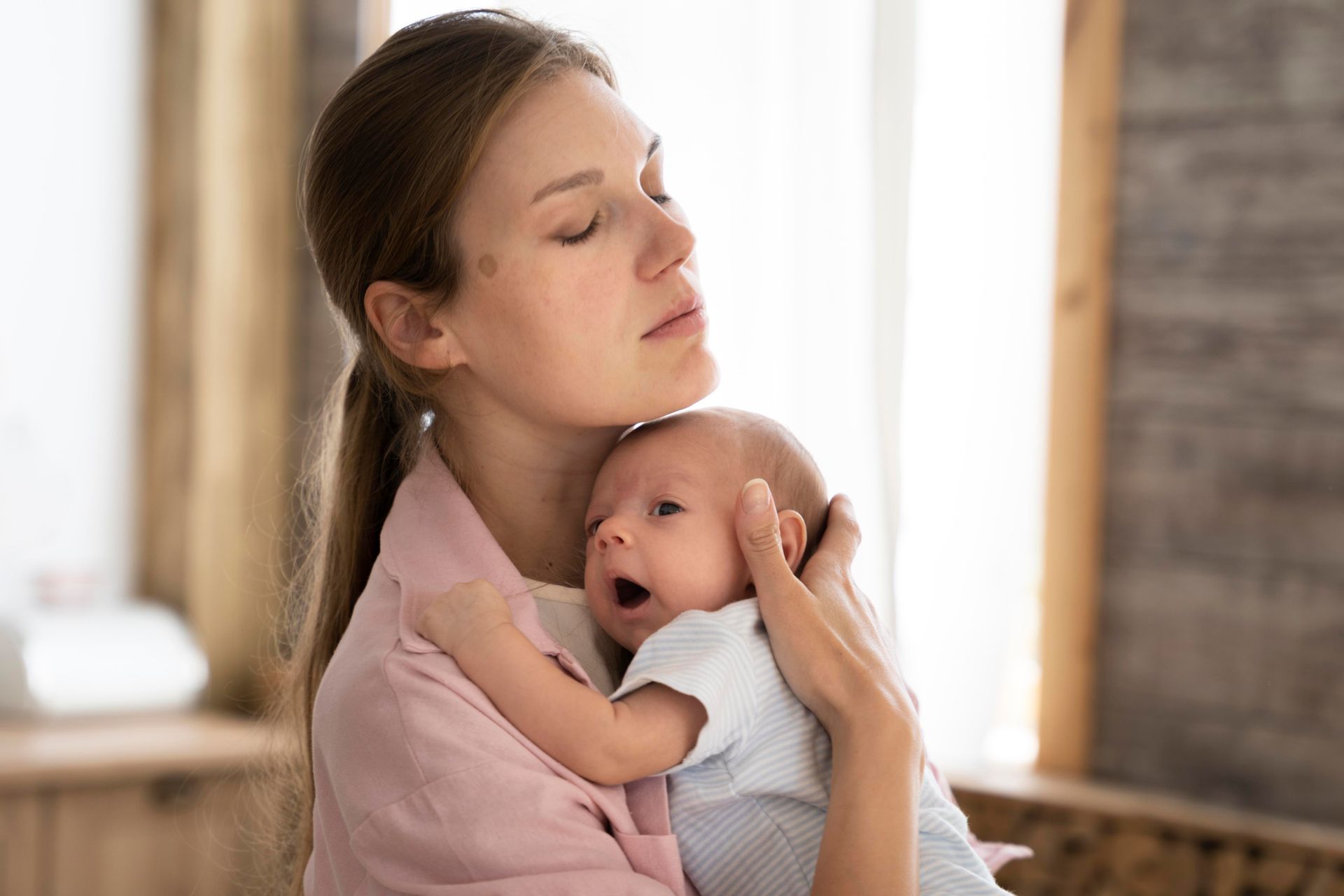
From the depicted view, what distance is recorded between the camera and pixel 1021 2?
8.33ft

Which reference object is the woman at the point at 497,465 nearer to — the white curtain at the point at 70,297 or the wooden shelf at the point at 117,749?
the wooden shelf at the point at 117,749

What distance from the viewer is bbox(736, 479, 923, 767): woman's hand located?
1.22 meters

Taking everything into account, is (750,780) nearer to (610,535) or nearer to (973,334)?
(610,535)

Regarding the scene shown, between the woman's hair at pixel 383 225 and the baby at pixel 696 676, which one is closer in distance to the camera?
the baby at pixel 696 676

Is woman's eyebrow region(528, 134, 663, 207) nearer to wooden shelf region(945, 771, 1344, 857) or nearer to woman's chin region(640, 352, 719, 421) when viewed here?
woman's chin region(640, 352, 719, 421)

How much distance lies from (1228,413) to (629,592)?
1482 millimetres

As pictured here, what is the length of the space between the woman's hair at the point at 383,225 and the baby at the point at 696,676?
25 centimetres

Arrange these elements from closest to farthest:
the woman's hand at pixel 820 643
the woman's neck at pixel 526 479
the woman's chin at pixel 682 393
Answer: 1. the woman's hand at pixel 820 643
2. the woman's chin at pixel 682 393
3. the woman's neck at pixel 526 479

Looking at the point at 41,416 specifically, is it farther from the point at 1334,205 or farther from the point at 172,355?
the point at 1334,205

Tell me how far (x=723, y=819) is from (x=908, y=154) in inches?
65.7

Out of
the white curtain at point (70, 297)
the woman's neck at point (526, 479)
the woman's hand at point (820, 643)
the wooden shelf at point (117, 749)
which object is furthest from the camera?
the white curtain at point (70, 297)

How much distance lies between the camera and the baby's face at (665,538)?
1.28m

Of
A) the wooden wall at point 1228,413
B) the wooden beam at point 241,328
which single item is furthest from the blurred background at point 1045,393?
the wooden beam at point 241,328

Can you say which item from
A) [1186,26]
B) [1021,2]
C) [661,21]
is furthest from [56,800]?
[1186,26]
